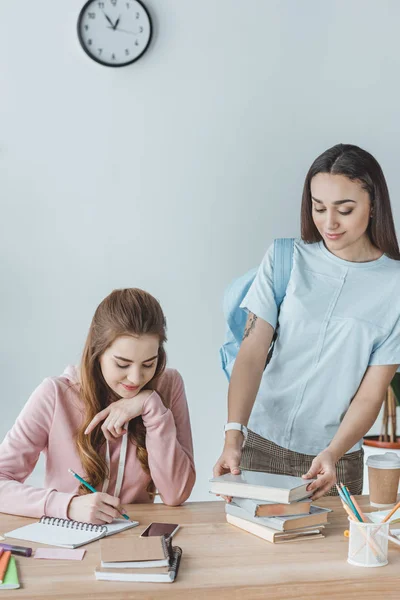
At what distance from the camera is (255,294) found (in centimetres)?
196

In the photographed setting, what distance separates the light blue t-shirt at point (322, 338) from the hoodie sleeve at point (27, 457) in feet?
1.93

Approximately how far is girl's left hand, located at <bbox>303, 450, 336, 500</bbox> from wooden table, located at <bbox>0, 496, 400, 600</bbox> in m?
0.10

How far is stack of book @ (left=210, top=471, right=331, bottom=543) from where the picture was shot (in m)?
1.41

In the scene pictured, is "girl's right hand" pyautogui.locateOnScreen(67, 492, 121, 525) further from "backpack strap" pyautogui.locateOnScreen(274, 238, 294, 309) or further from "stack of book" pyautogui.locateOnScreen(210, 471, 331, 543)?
"backpack strap" pyautogui.locateOnScreen(274, 238, 294, 309)

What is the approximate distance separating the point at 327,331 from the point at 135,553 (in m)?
0.85

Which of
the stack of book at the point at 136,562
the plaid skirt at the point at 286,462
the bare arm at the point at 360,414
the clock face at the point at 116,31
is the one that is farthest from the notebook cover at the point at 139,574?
the clock face at the point at 116,31

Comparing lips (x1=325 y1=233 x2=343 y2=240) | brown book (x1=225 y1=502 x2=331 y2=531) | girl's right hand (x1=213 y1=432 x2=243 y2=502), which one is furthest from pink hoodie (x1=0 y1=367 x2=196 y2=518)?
lips (x1=325 y1=233 x2=343 y2=240)

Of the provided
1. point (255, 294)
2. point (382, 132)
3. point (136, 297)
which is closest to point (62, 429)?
point (136, 297)

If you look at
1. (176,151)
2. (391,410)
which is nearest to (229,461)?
(176,151)

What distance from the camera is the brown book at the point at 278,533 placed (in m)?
1.39

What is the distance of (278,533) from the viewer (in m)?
1.39

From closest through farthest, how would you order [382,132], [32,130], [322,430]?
[322,430], [32,130], [382,132]

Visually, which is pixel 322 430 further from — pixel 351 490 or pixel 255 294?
pixel 255 294

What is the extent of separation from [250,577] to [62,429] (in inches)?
25.3
